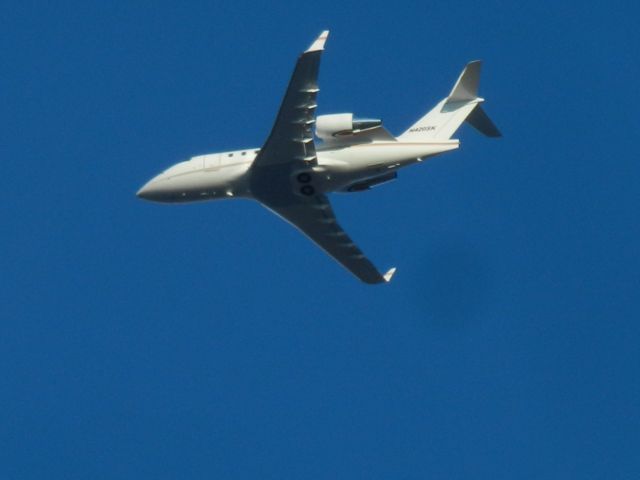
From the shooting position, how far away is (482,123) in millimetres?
71500

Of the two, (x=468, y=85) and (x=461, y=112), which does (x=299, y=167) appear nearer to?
(x=461, y=112)

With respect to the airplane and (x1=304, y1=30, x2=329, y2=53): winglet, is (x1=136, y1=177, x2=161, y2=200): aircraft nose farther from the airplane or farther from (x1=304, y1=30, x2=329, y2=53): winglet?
(x1=304, y1=30, x2=329, y2=53): winglet

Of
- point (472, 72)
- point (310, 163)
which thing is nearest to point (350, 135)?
point (310, 163)

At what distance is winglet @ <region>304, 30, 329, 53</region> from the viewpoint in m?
62.5

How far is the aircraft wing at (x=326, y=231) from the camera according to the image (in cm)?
7125

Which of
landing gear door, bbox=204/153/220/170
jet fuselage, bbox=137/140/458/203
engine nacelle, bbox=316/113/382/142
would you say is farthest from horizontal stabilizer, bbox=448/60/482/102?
landing gear door, bbox=204/153/220/170

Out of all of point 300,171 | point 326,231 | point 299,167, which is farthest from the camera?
point 326,231

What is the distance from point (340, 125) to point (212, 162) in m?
6.90

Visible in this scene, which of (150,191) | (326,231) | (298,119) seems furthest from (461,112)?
(150,191)

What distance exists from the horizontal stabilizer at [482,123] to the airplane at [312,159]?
5cm

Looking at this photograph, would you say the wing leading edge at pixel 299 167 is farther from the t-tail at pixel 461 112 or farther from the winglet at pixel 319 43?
the t-tail at pixel 461 112

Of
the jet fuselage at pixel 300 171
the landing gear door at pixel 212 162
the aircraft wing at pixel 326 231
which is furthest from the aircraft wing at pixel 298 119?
the aircraft wing at pixel 326 231

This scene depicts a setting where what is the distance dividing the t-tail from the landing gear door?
911 cm

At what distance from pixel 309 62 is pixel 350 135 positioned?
6.22m
